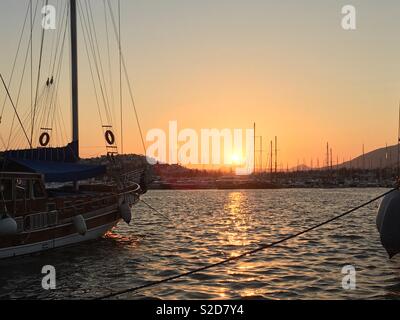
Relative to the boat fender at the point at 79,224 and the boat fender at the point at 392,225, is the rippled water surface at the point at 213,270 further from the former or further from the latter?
the boat fender at the point at 392,225

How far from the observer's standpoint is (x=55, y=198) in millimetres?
21156

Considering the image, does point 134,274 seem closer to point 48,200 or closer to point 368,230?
point 48,200

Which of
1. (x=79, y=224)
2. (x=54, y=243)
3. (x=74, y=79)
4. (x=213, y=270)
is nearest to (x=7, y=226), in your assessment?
(x=54, y=243)

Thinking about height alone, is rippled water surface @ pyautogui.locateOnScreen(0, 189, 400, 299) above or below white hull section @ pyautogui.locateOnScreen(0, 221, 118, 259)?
below

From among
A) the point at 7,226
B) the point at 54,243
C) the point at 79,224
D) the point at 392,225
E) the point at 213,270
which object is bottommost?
the point at 213,270

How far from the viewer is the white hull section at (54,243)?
1791 centimetres

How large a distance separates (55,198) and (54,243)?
6.62ft

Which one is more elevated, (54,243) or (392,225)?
(392,225)

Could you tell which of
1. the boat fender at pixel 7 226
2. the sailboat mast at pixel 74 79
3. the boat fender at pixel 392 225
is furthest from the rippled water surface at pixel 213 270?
the sailboat mast at pixel 74 79

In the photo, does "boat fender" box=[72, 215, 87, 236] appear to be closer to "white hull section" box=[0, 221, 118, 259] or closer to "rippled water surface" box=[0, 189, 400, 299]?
"white hull section" box=[0, 221, 118, 259]

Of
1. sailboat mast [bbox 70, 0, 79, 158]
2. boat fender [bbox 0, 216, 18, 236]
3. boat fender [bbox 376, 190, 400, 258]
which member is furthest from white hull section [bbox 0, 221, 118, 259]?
boat fender [bbox 376, 190, 400, 258]

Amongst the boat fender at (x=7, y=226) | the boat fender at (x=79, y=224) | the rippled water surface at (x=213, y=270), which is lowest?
the rippled water surface at (x=213, y=270)

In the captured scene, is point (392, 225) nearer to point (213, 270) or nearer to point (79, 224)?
point (213, 270)

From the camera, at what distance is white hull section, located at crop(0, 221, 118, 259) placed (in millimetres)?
17906
